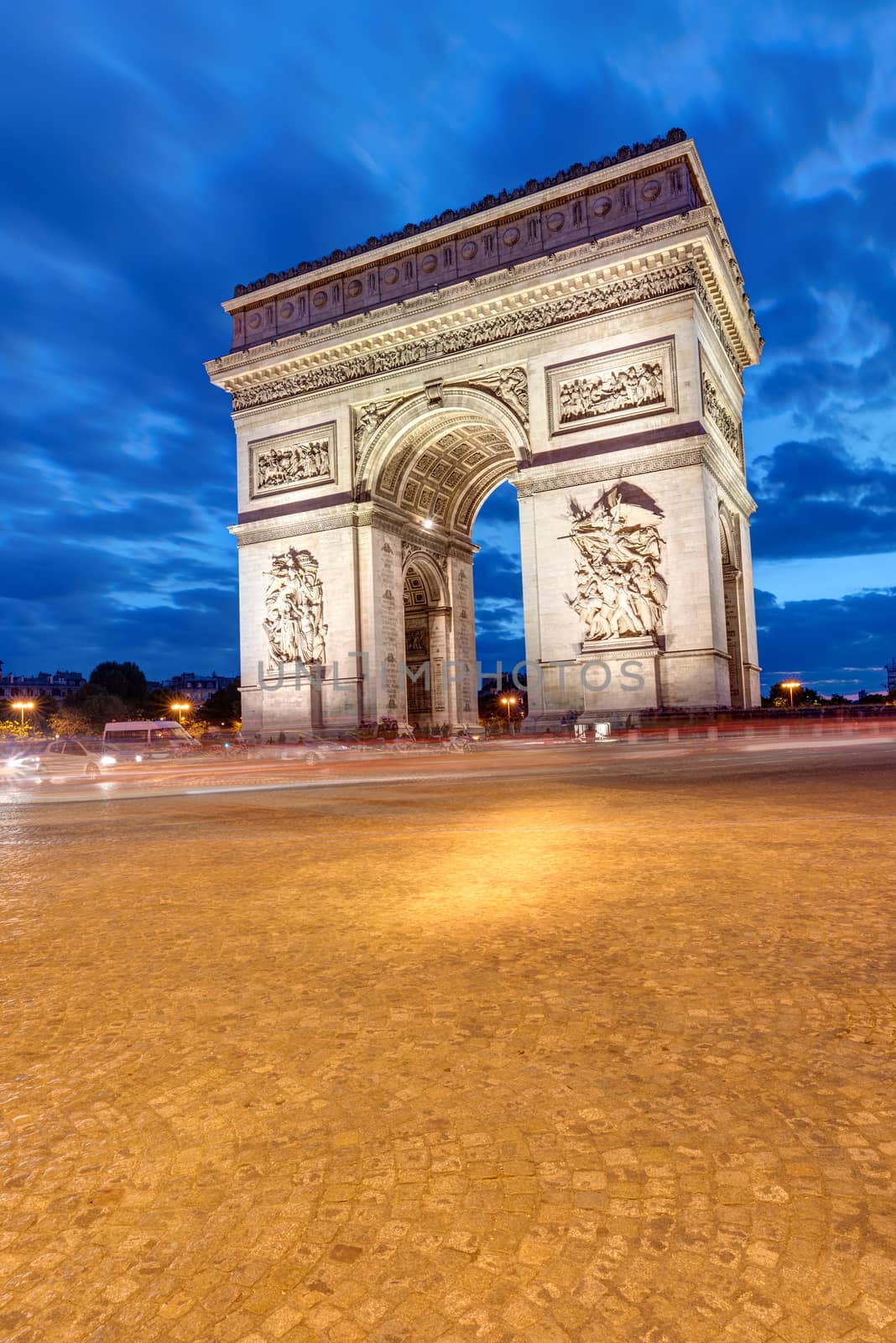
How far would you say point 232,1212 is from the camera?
1.26 m

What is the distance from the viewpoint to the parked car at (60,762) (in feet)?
56.3

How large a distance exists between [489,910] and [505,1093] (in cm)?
151

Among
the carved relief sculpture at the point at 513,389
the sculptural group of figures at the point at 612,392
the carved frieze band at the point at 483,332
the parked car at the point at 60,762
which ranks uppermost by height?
the carved frieze band at the point at 483,332

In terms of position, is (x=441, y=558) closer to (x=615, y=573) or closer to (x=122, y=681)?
(x=615, y=573)

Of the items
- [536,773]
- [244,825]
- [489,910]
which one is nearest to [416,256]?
[536,773]

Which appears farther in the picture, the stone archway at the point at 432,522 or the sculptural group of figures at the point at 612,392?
the stone archway at the point at 432,522

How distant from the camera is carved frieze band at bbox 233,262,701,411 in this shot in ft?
65.0

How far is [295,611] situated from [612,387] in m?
11.4

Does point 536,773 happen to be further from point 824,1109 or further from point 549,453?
point 549,453

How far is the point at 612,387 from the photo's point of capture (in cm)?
2036

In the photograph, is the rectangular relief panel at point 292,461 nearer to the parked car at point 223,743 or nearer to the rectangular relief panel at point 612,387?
the rectangular relief panel at point 612,387

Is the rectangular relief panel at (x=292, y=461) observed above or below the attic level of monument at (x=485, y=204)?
below

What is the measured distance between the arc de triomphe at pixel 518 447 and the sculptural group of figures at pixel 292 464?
6cm

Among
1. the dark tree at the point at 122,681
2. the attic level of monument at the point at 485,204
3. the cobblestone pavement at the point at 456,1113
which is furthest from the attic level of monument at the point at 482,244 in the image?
the dark tree at the point at 122,681
